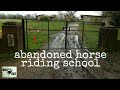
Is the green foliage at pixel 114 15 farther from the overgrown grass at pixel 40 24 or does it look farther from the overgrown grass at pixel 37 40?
the overgrown grass at pixel 37 40

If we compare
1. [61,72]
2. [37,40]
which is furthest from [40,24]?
[61,72]

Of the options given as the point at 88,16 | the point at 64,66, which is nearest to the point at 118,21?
the point at 88,16

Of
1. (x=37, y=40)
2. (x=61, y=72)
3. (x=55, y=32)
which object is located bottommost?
(x=61, y=72)

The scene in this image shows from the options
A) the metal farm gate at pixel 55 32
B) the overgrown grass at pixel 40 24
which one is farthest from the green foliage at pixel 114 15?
the overgrown grass at pixel 40 24

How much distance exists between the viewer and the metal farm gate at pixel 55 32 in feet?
9.56

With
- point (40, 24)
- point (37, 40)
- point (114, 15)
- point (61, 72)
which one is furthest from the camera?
point (37, 40)

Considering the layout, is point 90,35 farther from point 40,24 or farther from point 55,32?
point 40,24

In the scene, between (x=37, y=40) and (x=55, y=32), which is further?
(x=55, y=32)

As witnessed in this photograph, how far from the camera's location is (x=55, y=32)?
3264mm

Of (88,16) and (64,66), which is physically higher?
(88,16)

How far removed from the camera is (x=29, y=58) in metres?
2.53

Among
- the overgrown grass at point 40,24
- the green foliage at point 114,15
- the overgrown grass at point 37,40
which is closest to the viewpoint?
the green foliage at point 114,15
